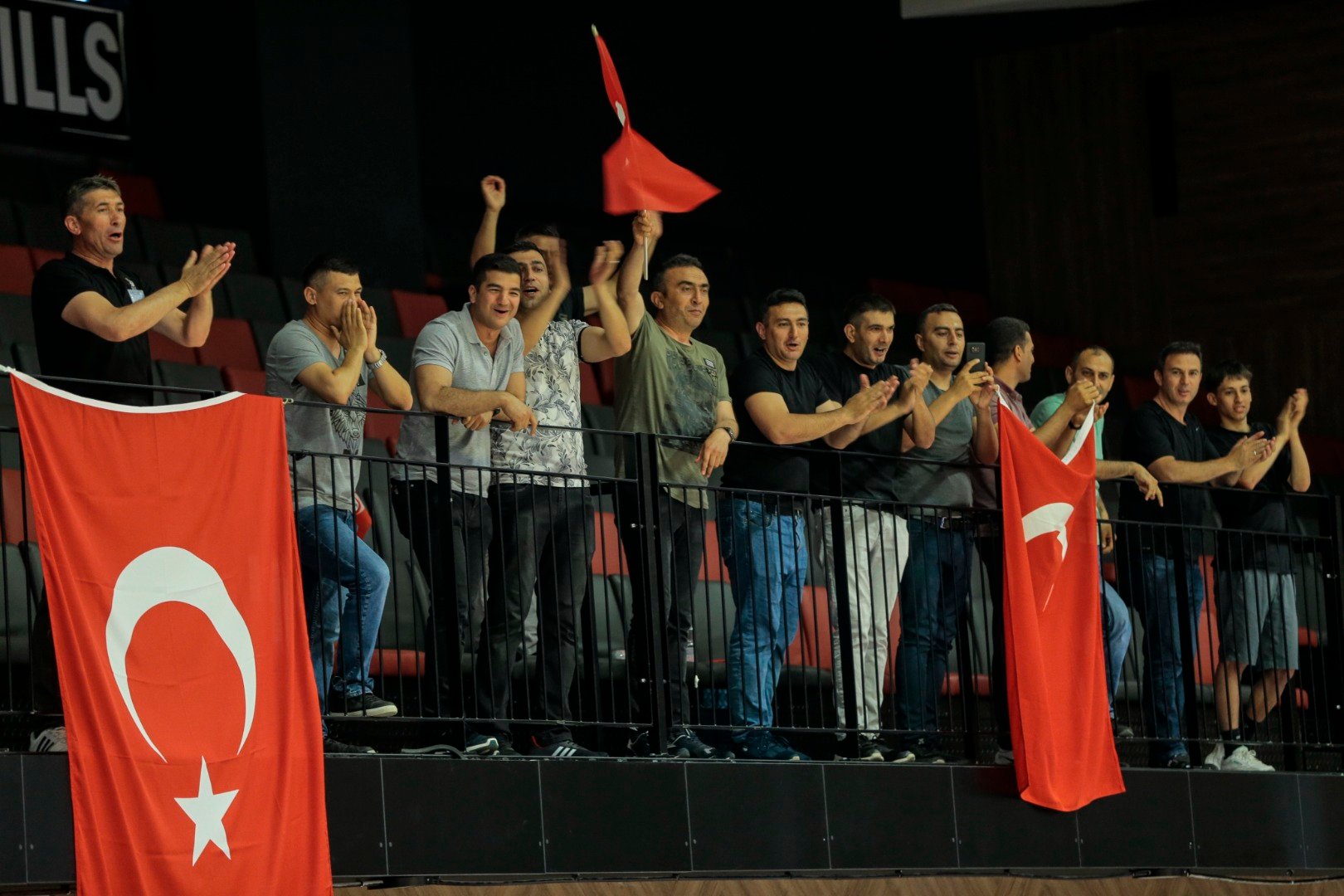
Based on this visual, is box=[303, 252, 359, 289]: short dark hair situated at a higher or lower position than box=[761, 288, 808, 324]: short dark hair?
higher

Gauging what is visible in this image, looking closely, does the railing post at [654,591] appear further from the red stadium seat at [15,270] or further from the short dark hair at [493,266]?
the red stadium seat at [15,270]

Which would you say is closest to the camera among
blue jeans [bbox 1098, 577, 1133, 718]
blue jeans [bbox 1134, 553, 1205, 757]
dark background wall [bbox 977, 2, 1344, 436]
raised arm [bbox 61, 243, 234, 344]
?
raised arm [bbox 61, 243, 234, 344]

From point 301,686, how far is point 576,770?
2.66ft

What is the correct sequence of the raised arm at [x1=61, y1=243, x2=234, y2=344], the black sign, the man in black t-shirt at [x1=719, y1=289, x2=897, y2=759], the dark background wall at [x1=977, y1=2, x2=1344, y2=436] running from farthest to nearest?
1. the dark background wall at [x1=977, y1=2, x2=1344, y2=436]
2. the black sign
3. the man in black t-shirt at [x1=719, y1=289, x2=897, y2=759]
4. the raised arm at [x1=61, y1=243, x2=234, y2=344]

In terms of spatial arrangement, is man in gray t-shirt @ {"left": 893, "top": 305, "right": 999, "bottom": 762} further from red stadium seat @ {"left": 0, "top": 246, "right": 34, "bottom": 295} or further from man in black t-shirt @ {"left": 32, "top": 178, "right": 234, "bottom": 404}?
red stadium seat @ {"left": 0, "top": 246, "right": 34, "bottom": 295}

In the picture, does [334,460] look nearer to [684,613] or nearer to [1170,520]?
[684,613]

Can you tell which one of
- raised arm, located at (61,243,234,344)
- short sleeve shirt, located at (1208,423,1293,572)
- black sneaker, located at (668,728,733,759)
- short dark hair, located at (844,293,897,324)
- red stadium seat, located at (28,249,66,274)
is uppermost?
red stadium seat, located at (28,249,66,274)

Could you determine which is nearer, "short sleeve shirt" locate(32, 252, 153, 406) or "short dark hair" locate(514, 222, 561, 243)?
"short sleeve shirt" locate(32, 252, 153, 406)

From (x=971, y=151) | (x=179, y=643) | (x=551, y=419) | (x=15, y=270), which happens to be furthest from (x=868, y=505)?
(x=971, y=151)

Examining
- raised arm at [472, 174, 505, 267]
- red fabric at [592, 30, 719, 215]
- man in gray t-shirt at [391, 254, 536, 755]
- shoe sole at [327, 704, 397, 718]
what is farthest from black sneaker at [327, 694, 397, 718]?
red fabric at [592, 30, 719, 215]

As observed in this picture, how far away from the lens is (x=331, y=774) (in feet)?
14.3

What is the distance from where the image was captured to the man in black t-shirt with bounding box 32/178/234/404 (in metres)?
4.31

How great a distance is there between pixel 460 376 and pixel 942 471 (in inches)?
60.0

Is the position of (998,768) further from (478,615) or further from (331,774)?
(331,774)
